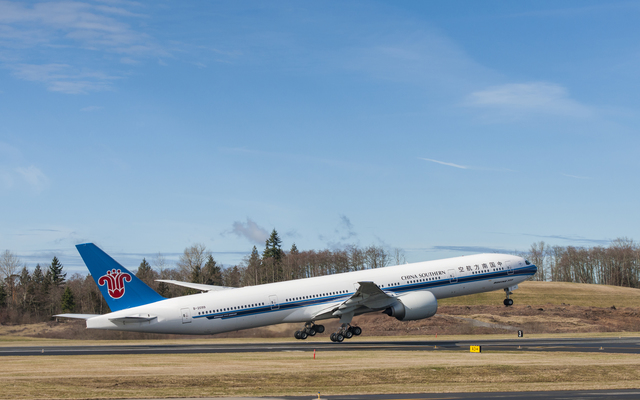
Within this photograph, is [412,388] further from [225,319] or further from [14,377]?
[225,319]

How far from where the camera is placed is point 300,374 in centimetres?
2750

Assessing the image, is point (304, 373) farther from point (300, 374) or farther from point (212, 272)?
point (212, 272)

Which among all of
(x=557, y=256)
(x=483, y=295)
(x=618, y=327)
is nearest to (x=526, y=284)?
(x=483, y=295)

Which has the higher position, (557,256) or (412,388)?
(557,256)

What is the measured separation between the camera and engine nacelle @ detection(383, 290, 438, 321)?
1837 inches

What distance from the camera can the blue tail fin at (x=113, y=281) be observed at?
4144 cm

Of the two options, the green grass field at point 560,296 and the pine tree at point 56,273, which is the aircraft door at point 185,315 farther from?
the pine tree at point 56,273

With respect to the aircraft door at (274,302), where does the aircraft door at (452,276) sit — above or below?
above

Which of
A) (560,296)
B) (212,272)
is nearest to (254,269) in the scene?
Result: (212,272)

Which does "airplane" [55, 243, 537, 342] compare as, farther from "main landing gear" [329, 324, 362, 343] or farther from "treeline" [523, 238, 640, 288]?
"treeline" [523, 238, 640, 288]

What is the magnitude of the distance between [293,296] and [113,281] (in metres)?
13.0

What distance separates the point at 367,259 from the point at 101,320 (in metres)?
129

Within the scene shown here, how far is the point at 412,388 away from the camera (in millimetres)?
24500

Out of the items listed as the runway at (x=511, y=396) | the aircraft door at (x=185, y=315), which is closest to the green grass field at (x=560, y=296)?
the aircraft door at (x=185, y=315)
